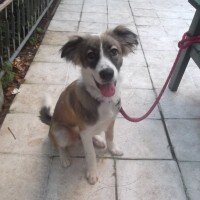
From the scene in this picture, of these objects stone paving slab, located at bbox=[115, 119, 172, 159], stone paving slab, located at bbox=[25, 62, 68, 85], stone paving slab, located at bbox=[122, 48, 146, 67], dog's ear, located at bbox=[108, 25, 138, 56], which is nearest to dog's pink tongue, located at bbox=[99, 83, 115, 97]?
dog's ear, located at bbox=[108, 25, 138, 56]

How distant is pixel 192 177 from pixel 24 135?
1863 millimetres

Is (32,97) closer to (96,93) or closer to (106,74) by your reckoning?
(96,93)

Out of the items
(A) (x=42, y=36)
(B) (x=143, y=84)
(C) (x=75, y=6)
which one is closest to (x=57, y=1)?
(C) (x=75, y=6)

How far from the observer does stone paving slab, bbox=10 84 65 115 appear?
372cm

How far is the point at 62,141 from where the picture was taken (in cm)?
291

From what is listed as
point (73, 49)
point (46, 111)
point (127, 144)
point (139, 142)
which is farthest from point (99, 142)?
point (73, 49)

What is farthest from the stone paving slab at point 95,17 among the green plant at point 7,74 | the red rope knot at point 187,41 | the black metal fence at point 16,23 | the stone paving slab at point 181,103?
the red rope knot at point 187,41

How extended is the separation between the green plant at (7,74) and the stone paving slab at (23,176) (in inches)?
53.6

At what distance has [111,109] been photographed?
2.68 meters

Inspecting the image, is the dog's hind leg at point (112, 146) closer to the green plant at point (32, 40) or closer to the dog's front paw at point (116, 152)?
the dog's front paw at point (116, 152)

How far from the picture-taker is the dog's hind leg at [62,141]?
2.90 m

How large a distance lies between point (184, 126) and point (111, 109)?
1.33 metres

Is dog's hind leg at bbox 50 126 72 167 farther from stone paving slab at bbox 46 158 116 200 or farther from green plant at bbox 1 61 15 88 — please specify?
green plant at bbox 1 61 15 88

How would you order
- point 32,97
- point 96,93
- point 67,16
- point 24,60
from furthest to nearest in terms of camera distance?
point 67,16 < point 24,60 < point 32,97 < point 96,93
